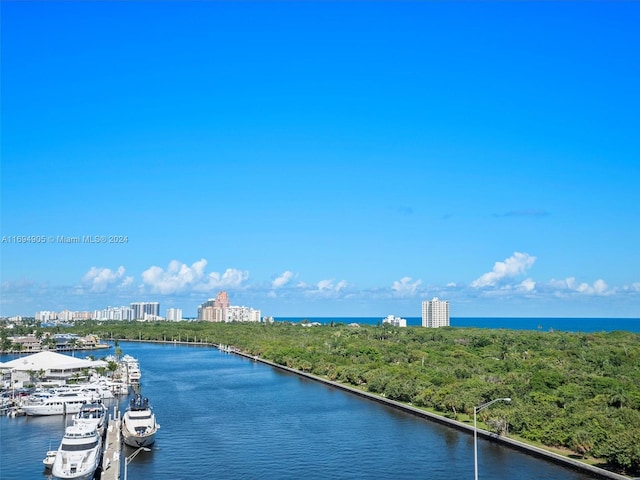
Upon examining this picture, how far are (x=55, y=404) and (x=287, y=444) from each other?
25481 millimetres

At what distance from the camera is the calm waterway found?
37531mm

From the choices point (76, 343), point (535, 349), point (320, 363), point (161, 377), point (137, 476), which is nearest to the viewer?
point (137, 476)

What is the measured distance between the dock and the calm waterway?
108 cm

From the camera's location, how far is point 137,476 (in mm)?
36531

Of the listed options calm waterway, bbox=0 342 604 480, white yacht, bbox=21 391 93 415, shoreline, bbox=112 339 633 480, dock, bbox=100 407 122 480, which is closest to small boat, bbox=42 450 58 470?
calm waterway, bbox=0 342 604 480

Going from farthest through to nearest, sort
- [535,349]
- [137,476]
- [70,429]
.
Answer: [535,349] < [70,429] < [137,476]

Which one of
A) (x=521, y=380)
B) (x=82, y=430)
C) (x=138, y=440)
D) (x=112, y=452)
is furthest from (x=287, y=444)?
(x=521, y=380)

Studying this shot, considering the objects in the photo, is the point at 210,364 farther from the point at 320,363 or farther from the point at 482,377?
the point at 482,377

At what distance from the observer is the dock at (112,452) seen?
35.7 metres

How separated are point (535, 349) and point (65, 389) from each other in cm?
7065

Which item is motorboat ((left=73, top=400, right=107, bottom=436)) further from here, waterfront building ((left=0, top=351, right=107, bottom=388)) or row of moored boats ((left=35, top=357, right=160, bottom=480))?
waterfront building ((left=0, top=351, right=107, bottom=388))

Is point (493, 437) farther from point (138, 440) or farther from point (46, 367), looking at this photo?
point (46, 367)

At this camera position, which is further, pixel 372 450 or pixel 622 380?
pixel 622 380

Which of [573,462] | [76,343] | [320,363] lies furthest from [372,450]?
[76,343]
